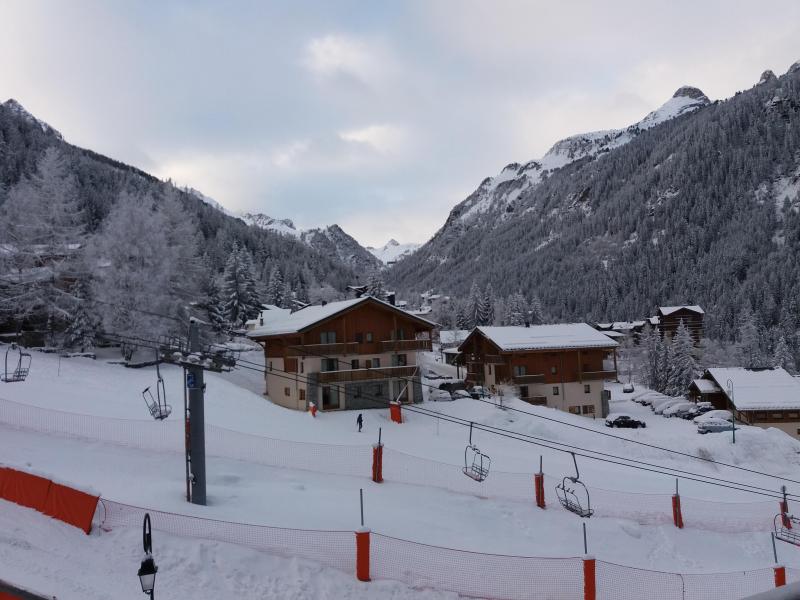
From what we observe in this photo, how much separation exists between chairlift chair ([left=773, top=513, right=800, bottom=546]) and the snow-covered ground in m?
0.69

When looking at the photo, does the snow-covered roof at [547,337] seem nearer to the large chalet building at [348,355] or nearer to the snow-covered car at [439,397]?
the snow-covered car at [439,397]

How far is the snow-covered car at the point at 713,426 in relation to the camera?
153 ft

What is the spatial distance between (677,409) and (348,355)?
36708 millimetres

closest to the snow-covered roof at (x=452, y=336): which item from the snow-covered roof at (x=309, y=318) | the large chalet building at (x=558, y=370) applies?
the large chalet building at (x=558, y=370)

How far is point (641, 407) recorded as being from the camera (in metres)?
62.9

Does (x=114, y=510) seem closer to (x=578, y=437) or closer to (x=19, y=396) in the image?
(x=19, y=396)

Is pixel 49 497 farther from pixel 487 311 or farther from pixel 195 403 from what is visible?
pixel 487 311

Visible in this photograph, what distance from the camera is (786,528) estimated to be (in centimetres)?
2362

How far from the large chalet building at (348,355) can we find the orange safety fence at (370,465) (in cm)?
1741

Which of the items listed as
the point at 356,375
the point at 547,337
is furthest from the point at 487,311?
the point at 356,375

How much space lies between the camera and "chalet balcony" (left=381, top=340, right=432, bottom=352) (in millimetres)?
46188

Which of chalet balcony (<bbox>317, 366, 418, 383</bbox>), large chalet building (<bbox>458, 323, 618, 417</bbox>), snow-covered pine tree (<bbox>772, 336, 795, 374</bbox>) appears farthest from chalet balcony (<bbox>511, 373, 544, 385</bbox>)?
snow-covered pine tree (<bbox>772, 336, 795, 374</bbox>)

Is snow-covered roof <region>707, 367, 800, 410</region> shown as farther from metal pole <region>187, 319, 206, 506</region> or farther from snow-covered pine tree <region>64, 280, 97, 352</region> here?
snow-covered pine tree <region>64, 280, 97, 352</region>

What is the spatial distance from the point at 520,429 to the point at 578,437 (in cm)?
414
